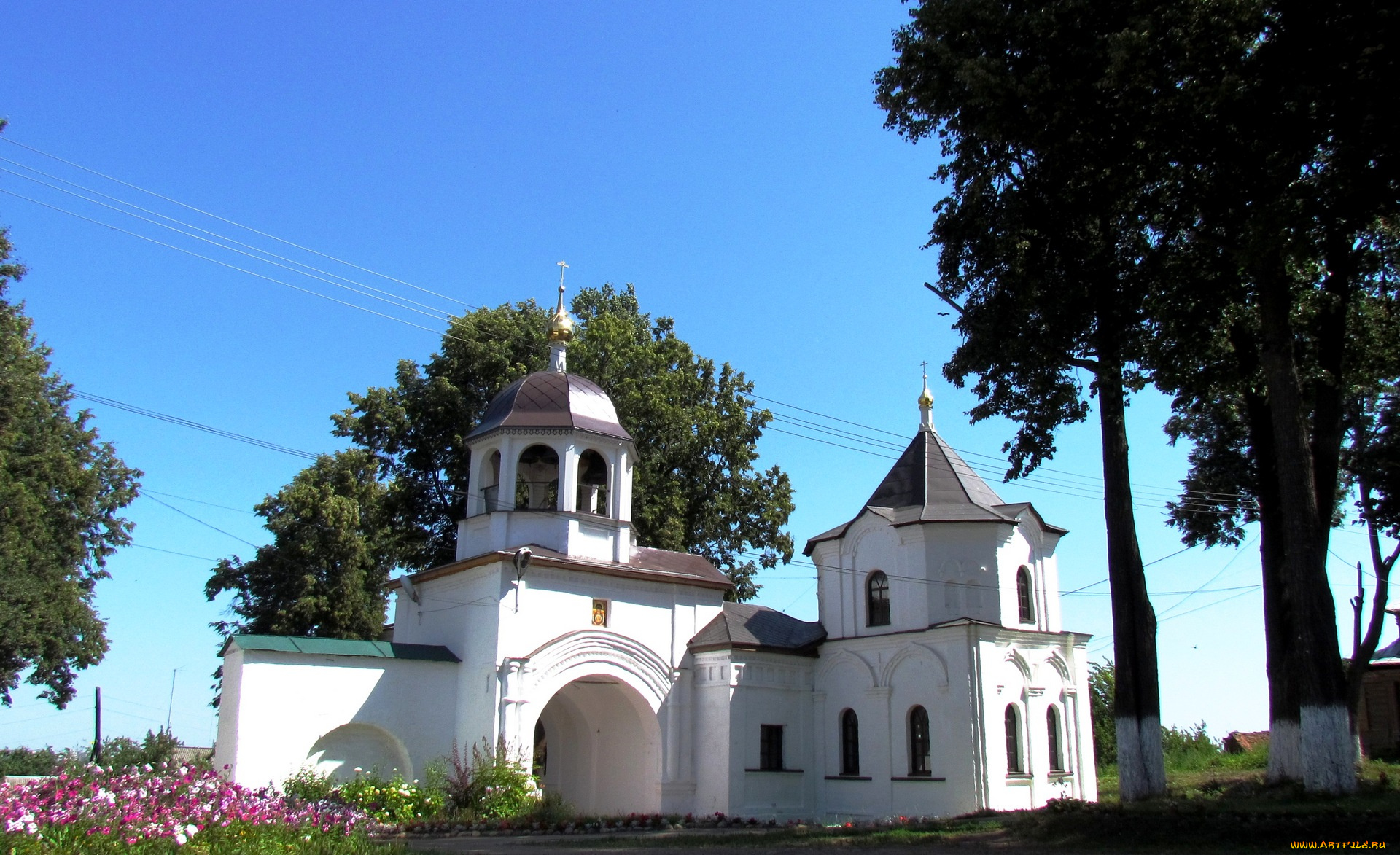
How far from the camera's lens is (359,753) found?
717 inches

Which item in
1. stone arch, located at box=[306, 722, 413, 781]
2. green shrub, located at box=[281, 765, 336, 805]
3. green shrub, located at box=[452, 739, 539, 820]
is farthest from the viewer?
stone arch, located at box=[306, 722, 413, 781]

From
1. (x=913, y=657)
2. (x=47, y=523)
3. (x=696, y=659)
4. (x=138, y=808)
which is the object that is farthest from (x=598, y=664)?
(x=47, y=523)

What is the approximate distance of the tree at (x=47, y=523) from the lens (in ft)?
86.2

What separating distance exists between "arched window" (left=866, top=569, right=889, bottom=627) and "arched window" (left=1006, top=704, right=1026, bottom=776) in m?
2.95

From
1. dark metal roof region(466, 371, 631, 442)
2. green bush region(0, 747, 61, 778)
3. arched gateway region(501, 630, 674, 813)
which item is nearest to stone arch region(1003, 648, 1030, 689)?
arched gateway region(501, 630, 674, 813)

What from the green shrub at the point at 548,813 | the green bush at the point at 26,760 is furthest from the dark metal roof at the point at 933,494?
the green bush at the point at 26,760

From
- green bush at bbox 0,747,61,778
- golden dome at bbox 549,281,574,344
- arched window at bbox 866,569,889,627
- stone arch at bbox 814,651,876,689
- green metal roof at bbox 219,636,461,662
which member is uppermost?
golden dome at bbox 549,281,574,344

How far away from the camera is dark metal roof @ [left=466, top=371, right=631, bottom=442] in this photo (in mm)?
20828

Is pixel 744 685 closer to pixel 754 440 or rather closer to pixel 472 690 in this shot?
pixel 472 690

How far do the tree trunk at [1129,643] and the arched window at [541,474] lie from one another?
10.8 m

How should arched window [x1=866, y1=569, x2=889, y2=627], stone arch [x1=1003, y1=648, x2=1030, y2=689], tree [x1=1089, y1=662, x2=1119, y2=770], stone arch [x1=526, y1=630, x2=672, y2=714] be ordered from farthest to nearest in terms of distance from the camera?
1. tree [x1=1089, y1=662, x2=1119, y2=770]
2. arched window [x1=866, y1=569, x2=889, y2=627]
3. stone arch [x1=1003, y1=648, x2=1030, y2=689]
4. stone arch [x1=526, y1=630, x2=672, y2=714]

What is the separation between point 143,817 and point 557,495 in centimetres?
1217

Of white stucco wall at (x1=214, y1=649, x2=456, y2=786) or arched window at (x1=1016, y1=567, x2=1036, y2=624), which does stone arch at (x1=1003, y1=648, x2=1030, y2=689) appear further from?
white stucco wall at (x1=214, y1=649, x2=456, y2=786)

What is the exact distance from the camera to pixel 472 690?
1897 centimetres
